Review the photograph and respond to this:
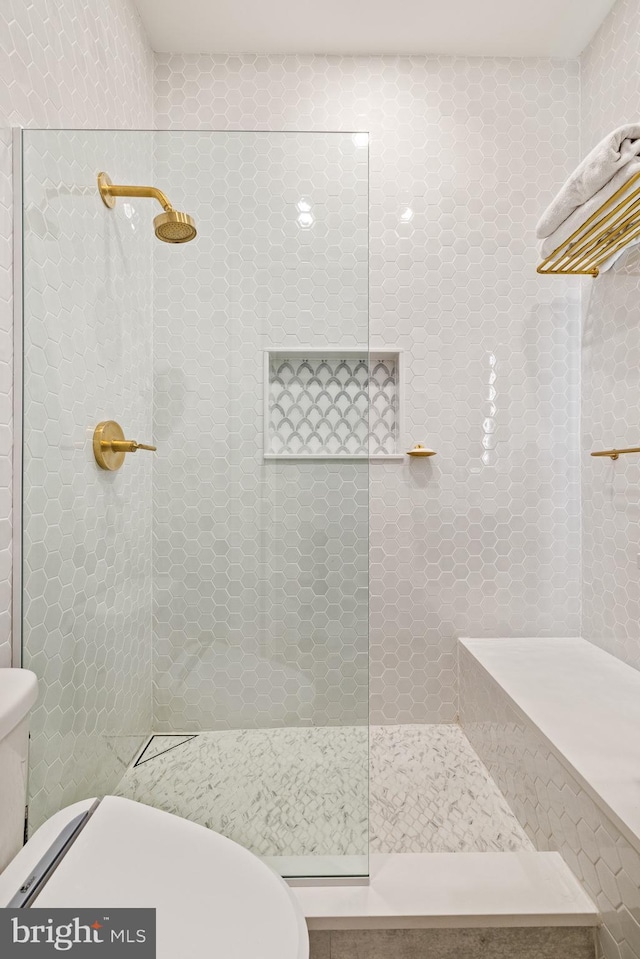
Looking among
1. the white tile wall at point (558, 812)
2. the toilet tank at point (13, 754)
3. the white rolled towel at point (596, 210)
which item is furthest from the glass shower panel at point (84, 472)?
the white rolled towel at point (596, 210)

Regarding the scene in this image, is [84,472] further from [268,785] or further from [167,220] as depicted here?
[268,785]

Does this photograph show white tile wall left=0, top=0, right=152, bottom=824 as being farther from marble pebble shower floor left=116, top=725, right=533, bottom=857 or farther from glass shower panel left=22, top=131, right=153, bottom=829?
marble pebble shower floor left=116, top=725, right=533, bottom=857

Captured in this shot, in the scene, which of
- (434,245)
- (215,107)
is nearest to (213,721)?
(434,245)

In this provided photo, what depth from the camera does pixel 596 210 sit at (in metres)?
1.54

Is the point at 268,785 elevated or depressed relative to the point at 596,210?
depressed

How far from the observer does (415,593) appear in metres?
2.13

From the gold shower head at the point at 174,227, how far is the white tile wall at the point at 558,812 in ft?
4.93

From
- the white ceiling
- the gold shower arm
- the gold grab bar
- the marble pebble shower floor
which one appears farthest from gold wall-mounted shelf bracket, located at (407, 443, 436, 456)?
the white ceiling

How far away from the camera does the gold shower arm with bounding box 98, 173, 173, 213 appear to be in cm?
118

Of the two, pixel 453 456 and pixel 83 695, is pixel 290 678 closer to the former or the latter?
pixel 83 695

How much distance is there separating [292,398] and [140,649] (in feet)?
2.30

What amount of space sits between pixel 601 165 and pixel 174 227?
1173mm

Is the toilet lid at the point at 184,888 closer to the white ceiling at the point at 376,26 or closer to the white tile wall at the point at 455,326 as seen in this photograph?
the white tile wall at the point at 455,326

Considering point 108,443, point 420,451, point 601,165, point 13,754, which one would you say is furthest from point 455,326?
point 13,754
